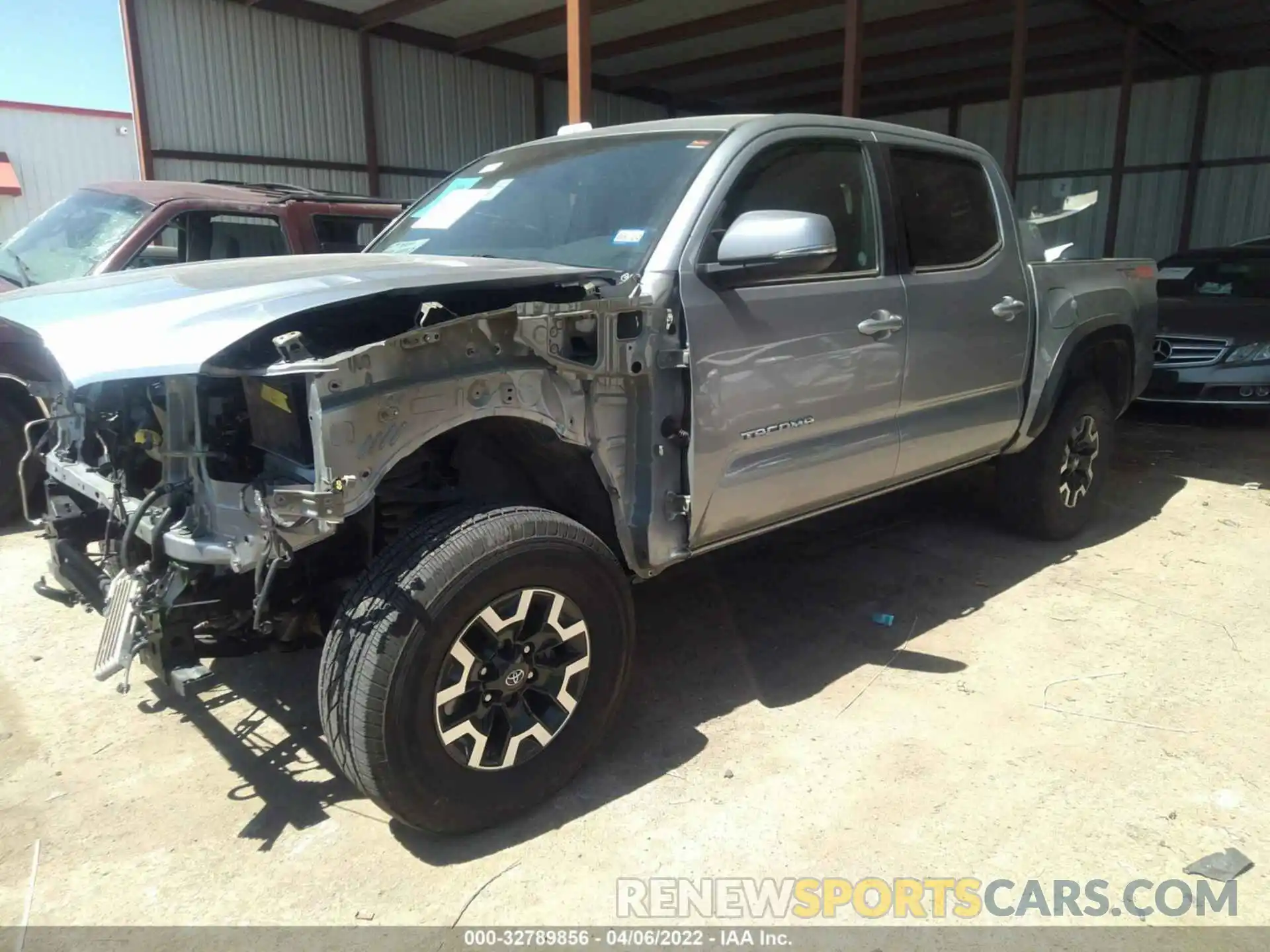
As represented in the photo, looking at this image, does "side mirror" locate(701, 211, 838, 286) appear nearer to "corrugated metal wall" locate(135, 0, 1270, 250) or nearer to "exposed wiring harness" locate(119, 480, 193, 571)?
Result: "exposed wiring harness" locate(119, 480, 193, 571)

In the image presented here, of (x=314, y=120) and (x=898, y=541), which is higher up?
(x=314, y=120)

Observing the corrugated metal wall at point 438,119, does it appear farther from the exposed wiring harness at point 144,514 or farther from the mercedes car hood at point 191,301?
the exposed wiring harness at point 144,514

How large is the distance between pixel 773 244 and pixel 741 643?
1.72 meters

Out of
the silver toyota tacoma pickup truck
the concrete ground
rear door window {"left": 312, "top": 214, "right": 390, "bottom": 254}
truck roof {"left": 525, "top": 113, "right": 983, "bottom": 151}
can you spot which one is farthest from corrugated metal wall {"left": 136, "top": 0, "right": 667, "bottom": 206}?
truck roof {"left": 525, "top": 113, "right": 983, "bottom": 151}

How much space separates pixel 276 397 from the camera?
2293 millimetres

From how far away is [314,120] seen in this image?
43.3 feet

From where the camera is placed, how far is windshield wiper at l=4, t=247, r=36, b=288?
5.32 meters

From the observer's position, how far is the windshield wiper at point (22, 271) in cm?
532

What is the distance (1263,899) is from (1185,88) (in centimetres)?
1782

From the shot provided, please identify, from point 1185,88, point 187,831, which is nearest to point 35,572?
point 187,831

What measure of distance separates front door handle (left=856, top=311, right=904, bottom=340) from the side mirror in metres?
0.52
